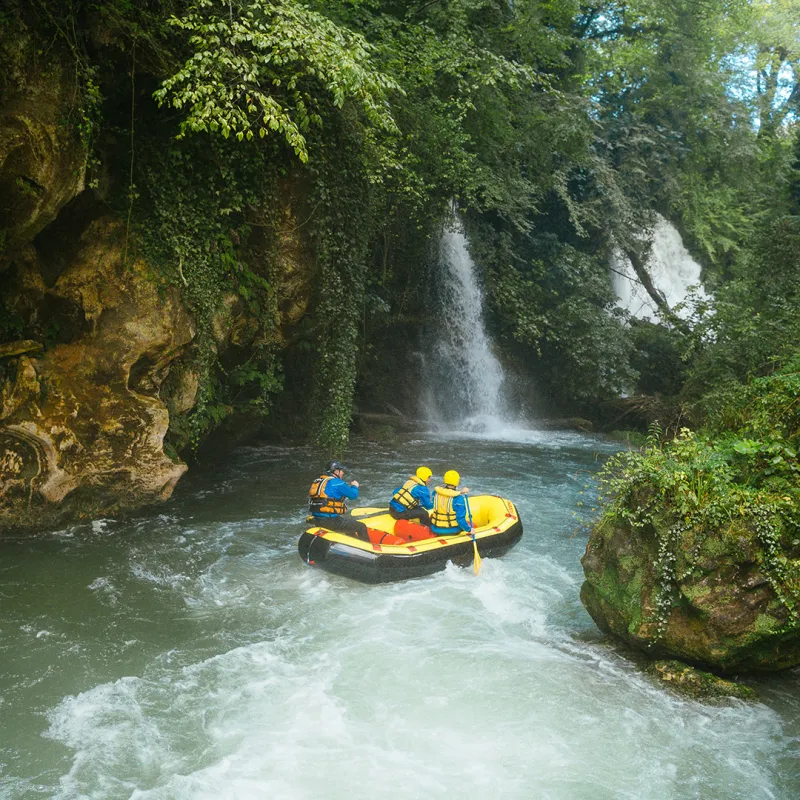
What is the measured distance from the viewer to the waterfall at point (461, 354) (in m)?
14.3

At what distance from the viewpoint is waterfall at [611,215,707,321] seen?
59.3 ft

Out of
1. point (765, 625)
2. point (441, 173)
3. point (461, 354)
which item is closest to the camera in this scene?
point (765, 625)

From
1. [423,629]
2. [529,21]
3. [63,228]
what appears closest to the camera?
[423,629]

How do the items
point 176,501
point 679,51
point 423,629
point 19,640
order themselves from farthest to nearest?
1. point 679,51
2. point 176,501
3. point 423,629
4. point 19,640

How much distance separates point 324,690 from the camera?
4.75 meters

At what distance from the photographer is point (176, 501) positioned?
29.1 feet

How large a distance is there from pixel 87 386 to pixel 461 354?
30.1ft

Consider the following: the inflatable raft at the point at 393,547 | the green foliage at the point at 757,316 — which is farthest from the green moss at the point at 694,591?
the green foliage at the point at 757,316

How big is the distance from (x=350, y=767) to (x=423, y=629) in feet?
Answer: 5.98

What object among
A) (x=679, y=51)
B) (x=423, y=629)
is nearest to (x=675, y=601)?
(x=423, y=629)

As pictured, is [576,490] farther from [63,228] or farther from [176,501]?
[63,228]

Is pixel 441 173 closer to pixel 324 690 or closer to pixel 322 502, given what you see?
pixel 322 502

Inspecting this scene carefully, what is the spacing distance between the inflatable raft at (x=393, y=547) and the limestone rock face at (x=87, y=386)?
2.29m

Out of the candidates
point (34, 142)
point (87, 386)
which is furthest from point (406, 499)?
point (34, 142)
